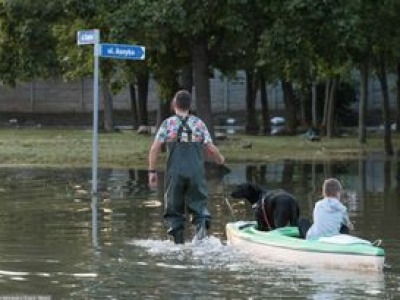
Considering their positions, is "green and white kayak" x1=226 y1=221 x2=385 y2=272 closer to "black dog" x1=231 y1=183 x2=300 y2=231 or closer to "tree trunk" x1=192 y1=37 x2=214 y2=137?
"black dog" x1=231 y1=183 x2=300 y2=231

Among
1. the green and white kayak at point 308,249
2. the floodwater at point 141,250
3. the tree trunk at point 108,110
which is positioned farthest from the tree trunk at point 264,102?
the green and white kayak at point 308,249

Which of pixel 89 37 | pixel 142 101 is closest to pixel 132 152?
pixel 89 37

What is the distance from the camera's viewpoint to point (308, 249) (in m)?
10.2

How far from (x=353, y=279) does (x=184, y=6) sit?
50.2 feet

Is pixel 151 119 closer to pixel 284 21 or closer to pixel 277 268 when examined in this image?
pixel 284 21

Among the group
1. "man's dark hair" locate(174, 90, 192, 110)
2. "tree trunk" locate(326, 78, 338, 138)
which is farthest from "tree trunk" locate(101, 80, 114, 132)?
"man's dark hair" locate(174, 90, 192, 110)

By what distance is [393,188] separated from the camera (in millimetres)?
20125

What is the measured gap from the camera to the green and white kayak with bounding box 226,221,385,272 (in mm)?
9695

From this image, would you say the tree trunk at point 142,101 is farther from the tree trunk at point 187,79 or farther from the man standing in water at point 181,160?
the man standing in water at point 181,160

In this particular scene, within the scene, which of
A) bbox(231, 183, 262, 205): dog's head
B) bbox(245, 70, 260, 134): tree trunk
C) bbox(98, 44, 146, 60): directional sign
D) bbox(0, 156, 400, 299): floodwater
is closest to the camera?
bbox(0, 156, 400, 299): floodwater

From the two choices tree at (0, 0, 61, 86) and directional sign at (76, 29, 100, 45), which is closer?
directional sign at (76, 29, 100, 45)

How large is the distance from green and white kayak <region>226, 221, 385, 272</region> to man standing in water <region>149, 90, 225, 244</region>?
71 centimetres

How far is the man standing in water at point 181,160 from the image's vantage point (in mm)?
11797

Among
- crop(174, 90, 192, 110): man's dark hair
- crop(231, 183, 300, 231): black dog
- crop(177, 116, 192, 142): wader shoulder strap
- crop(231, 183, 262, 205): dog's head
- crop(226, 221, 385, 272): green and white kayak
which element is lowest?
crop(226, 221, 385, 272): green and white kayak
